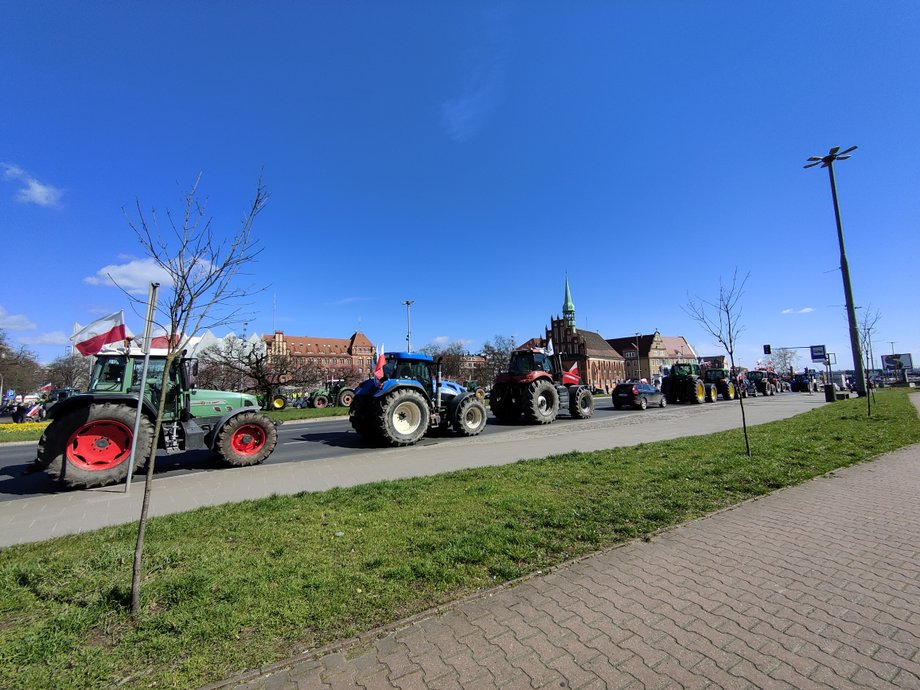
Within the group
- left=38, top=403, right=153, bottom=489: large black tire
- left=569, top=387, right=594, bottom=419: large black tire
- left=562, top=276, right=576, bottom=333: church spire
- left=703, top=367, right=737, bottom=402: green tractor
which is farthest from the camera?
left=562, top=276, right=576, bottom=333: church spire

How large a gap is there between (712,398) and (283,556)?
103 feet

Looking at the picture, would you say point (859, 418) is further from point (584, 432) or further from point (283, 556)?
point (283, 556)

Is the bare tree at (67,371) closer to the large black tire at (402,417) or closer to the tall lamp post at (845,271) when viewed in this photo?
the large black tire at (402,417)

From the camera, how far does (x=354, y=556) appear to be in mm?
3812

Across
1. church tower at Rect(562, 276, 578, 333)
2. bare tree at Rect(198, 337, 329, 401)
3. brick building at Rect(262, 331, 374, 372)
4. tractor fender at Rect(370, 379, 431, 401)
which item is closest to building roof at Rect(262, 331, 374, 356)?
brick building at Rect(262, 331, 374, 372)

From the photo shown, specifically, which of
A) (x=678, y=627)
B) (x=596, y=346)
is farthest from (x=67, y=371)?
(x=596, y=346)

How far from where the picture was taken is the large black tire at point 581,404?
18375 mm

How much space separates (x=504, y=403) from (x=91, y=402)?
12.3m

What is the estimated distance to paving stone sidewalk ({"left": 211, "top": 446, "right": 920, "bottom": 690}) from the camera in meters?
2.24

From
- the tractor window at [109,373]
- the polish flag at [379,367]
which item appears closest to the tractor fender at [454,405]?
the polish flag at [379,367]

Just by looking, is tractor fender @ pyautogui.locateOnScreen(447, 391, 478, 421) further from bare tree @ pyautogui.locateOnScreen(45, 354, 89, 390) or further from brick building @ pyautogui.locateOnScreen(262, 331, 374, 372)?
brick building @ pyautogui.locateOnScreen(262, 331, 374, 372)

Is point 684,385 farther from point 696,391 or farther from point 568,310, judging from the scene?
point 568,310

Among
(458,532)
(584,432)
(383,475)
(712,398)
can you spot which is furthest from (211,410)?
(712,398)

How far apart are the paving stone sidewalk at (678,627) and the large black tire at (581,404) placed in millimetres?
14307
